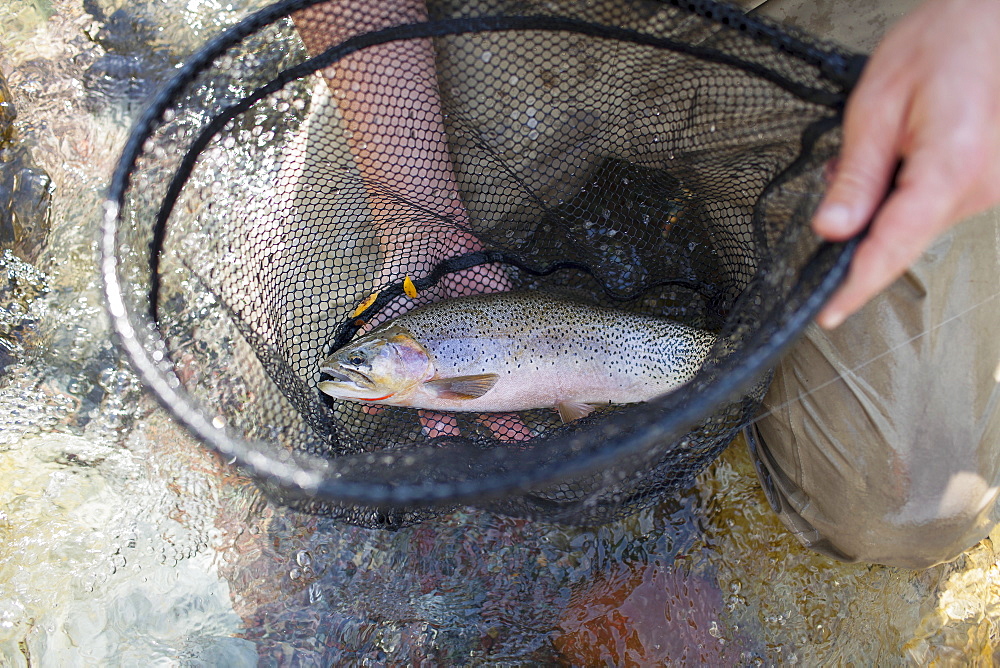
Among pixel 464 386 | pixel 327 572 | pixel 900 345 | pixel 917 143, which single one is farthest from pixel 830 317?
pixel 327 572

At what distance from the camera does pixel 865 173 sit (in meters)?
1.22

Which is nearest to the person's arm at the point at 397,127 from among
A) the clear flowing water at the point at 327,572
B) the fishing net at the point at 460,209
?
the fishing net at the point at 460,209

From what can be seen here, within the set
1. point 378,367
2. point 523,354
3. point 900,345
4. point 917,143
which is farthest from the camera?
point 523,354

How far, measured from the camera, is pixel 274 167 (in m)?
2.37

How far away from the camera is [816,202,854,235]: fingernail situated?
121cm

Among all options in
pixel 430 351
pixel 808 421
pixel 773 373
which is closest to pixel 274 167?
pixel 430 351

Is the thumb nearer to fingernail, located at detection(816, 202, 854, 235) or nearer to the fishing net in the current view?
fingernail, located at detection(816, 202, 854, 235)

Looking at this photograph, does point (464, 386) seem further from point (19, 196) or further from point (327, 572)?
point (19, 196)

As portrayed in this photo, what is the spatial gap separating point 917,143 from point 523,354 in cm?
137

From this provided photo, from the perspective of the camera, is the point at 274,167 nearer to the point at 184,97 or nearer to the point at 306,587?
the point at 184,97

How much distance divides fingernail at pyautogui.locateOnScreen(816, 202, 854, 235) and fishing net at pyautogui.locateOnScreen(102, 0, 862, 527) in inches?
5.5

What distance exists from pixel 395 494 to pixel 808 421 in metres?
1.57

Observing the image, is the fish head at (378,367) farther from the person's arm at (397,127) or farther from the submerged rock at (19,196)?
the submerged rock at (19,196)

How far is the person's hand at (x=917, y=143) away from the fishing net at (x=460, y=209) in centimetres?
13
